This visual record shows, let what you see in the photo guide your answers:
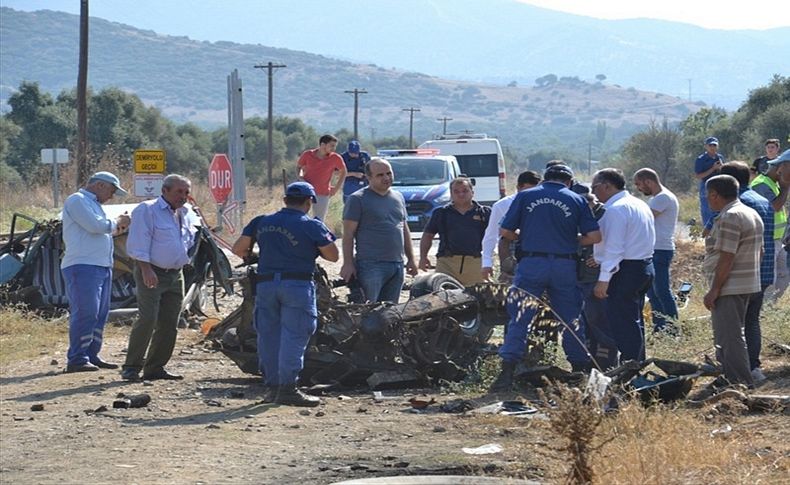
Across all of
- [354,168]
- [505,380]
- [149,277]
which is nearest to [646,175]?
[505,380]

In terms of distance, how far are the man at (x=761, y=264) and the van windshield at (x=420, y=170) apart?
18033mm

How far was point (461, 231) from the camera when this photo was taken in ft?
42.6

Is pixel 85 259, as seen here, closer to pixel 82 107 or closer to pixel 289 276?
pixel 289 276

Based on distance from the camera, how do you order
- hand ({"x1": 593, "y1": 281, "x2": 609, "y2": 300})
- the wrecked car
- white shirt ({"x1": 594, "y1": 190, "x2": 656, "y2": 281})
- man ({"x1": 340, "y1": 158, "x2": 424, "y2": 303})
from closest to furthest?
hand ({"x1": 593, "y1": 281, "x2": 609, "y2": 300}) < white shirt ({"x1": 594, "y1": 190, "x2": 656, "y2": 281}) < man ({"x1": 340, "y1": 158, "x2": 424, "y2": 303}) < the wrecked car

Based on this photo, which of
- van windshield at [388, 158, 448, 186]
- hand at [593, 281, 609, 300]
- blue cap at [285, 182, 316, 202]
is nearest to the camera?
blue cap at [285, 182, 316, 202]

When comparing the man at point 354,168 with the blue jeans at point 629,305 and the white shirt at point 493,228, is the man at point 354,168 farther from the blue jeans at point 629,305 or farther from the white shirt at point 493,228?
the blue jeans at point 629,305

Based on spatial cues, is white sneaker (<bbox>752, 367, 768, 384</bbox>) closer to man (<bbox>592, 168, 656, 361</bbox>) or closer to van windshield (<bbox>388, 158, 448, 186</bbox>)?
man (<bbox>592, 168, 656, 361</bbox>)

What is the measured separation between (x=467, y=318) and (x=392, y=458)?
3.64 meters

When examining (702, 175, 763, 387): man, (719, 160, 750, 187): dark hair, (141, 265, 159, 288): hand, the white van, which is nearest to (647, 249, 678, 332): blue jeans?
(719, 160, 750, 187): dark hair

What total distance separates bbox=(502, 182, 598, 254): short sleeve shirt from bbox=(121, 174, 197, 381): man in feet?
9.58

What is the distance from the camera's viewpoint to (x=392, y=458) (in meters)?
8.11

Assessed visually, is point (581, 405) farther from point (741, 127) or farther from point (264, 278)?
point (741, 127)

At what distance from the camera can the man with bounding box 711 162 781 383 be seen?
1044 centimetres

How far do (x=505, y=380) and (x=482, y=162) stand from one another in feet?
91.6
